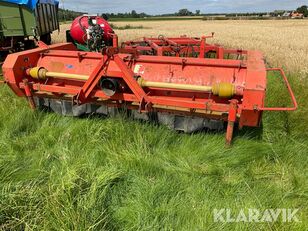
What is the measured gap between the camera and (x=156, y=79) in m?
3.76

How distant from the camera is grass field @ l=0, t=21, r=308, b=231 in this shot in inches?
84.1

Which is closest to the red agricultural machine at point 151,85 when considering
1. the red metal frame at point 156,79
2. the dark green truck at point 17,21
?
the red metal frame at point 156,79

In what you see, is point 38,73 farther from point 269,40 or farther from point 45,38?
point 269,40

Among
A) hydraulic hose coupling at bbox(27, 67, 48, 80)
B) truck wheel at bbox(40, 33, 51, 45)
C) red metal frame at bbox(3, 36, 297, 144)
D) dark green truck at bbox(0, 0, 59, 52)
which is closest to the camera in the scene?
red metal frame at bbox(3, 36, 297, 144)

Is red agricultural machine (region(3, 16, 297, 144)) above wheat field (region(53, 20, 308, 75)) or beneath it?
above

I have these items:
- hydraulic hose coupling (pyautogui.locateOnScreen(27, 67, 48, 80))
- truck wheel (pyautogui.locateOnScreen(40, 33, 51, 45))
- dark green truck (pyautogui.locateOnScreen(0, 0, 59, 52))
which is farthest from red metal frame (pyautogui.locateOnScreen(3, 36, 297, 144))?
truck wheel (pyautogui.locateOnScreen(40, 33, 51, 45))

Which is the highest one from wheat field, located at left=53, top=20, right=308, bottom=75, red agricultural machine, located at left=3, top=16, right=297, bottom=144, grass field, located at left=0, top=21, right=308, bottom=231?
red agricultural machine, located at left=3, top=16, right=297, bottom=144

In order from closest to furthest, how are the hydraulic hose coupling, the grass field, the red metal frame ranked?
→ the grass field
the red metal frame
the hydraulic hose coupling

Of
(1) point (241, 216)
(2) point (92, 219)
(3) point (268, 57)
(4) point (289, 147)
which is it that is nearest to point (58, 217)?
(2) point (92, 219)

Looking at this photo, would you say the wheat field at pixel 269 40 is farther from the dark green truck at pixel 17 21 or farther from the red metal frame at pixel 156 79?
the dark green truck at pixel 17 21

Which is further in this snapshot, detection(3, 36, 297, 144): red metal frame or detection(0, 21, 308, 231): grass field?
detection(3, 36, 297, 144): red metal frame

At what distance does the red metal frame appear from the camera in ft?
10.2

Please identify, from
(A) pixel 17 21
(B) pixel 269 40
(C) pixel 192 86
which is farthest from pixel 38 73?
(B) pixel 269 40

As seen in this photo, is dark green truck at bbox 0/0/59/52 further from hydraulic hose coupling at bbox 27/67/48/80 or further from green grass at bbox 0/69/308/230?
green grass at bbox 0/69/308/230
